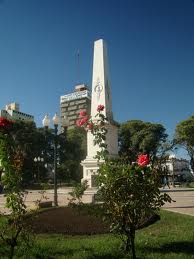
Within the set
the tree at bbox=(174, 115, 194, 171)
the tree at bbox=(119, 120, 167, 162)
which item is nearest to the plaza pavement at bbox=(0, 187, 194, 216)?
the tree at bbox=(174, 115, 194, 171)

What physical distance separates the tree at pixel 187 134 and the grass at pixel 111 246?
135 feet

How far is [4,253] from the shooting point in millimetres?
6527

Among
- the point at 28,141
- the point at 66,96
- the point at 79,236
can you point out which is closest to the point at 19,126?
the point at 28,141

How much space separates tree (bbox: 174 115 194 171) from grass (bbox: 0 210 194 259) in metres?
41.3

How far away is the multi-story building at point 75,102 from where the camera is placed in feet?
354

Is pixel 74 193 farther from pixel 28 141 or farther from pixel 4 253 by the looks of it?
pixel 28 141

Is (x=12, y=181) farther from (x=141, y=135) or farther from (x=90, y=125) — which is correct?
(x=141, y=135)

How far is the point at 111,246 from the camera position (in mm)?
7984

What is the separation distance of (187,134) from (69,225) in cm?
4260

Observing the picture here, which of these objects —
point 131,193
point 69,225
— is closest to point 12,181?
point 131,193

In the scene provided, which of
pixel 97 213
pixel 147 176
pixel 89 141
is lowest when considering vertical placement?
pixel 97 213

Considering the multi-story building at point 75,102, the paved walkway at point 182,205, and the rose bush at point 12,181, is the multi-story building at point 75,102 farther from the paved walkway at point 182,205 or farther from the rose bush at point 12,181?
the rose bush at point 12,181

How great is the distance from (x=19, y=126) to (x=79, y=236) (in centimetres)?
4648

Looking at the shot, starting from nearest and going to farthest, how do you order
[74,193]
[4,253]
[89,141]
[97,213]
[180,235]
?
[4,253], [97,213], [74,193], [180,235], [89,141]
